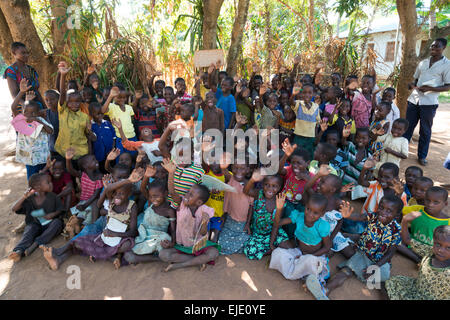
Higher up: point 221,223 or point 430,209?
point 430,209

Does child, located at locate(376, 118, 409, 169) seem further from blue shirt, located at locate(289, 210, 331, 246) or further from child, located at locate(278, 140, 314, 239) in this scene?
blue shirt, located at locate(289, 210, 331, 246)

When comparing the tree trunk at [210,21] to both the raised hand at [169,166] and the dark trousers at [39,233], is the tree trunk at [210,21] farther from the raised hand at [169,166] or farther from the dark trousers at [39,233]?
the dark trousers at [39,233]

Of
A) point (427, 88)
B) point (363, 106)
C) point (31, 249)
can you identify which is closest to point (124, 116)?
point (31, 249)

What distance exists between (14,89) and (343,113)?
4.34 meters

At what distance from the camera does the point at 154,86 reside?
16.6 ft

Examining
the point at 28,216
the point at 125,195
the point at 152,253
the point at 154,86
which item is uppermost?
the point at 154,86

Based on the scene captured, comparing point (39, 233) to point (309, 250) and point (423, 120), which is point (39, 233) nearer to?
point (309, 250)

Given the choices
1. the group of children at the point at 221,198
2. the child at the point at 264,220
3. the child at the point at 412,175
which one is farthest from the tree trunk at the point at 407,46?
the child at the point at 264,220

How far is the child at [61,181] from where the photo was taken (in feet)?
10.3

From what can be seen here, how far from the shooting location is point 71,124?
3352mm
